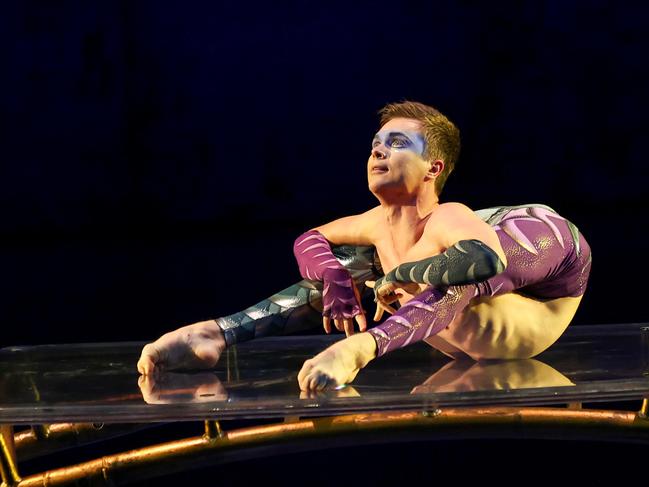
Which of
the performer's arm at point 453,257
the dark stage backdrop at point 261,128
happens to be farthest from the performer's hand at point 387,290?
the dark stage backdrop at point 261,128

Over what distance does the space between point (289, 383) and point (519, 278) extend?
14.0 inches

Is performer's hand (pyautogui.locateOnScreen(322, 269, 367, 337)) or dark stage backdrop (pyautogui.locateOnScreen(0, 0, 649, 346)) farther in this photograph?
dark stage backdrop (pyautogui.locateOnScreen(0, 0, 649, 346))

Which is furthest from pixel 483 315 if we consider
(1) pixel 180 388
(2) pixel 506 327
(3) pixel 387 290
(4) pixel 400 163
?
(1) pixel 180 388

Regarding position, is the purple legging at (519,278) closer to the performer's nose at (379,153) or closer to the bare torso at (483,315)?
the bare torso at (483,315)

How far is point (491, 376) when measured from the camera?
1.72m

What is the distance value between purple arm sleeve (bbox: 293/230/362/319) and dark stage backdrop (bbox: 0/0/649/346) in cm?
70

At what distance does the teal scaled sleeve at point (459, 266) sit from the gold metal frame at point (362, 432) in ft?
1.03

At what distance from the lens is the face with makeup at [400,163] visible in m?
1.83

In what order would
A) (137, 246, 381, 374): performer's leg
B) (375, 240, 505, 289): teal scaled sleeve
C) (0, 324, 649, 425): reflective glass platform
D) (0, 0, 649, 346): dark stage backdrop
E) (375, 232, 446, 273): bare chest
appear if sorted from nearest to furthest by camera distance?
1. (0, 324, 649, 425): reflective glass platform
2. (375, 240, 505, 289): teal scaled sleeve
3. (375, 232, 446, 273): bare chest
4. (137, 246, 381, 374): performer's leg
5. (0, 0, 649, 346): dark stage backdrop

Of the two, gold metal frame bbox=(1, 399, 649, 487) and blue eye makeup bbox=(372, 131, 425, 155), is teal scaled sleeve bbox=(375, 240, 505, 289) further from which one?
gold metal frame bbox=(1, 399, 649, 487)

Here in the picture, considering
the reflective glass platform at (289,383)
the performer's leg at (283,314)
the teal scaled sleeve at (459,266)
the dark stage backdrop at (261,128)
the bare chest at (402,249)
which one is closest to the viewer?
the reflective glass platform at (289,383)

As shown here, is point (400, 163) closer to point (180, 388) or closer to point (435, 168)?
point (435, 168)

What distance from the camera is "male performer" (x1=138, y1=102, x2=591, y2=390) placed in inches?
68.4

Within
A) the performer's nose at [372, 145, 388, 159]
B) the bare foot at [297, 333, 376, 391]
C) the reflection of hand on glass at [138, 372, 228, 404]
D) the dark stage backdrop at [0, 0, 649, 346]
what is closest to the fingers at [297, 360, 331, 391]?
the bare foot at [297, 333, 376, 391]
